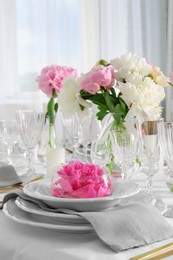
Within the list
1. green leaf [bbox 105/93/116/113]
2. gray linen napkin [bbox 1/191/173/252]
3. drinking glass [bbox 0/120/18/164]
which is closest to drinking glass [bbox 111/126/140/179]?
green leaf [bbox 105/93/116/113]

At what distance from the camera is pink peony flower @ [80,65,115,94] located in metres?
1.30

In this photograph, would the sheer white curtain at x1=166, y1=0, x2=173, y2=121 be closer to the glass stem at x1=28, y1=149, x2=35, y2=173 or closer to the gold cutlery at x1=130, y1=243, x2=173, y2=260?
the glass stem at x1=28, y1=149, x2=35, y2=173

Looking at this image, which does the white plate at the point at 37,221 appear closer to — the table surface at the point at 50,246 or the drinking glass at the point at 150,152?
the table surface at the point at 50,246

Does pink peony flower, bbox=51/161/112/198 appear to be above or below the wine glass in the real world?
below

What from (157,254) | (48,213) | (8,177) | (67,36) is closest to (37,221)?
(48,213)

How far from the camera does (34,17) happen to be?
3537mm

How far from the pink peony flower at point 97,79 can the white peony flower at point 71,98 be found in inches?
1.4

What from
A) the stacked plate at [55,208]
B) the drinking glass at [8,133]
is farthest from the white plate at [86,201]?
the drinking glass at [8,133]

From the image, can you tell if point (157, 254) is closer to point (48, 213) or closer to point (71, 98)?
point (48, 213)

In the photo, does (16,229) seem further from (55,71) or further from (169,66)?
(169,66)

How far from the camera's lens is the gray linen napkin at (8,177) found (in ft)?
4.50

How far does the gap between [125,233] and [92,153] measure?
1.76 ft

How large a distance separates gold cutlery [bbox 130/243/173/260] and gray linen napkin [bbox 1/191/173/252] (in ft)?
0.09

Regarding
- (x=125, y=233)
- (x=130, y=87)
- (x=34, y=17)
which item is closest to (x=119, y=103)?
(x=130, y=87)
